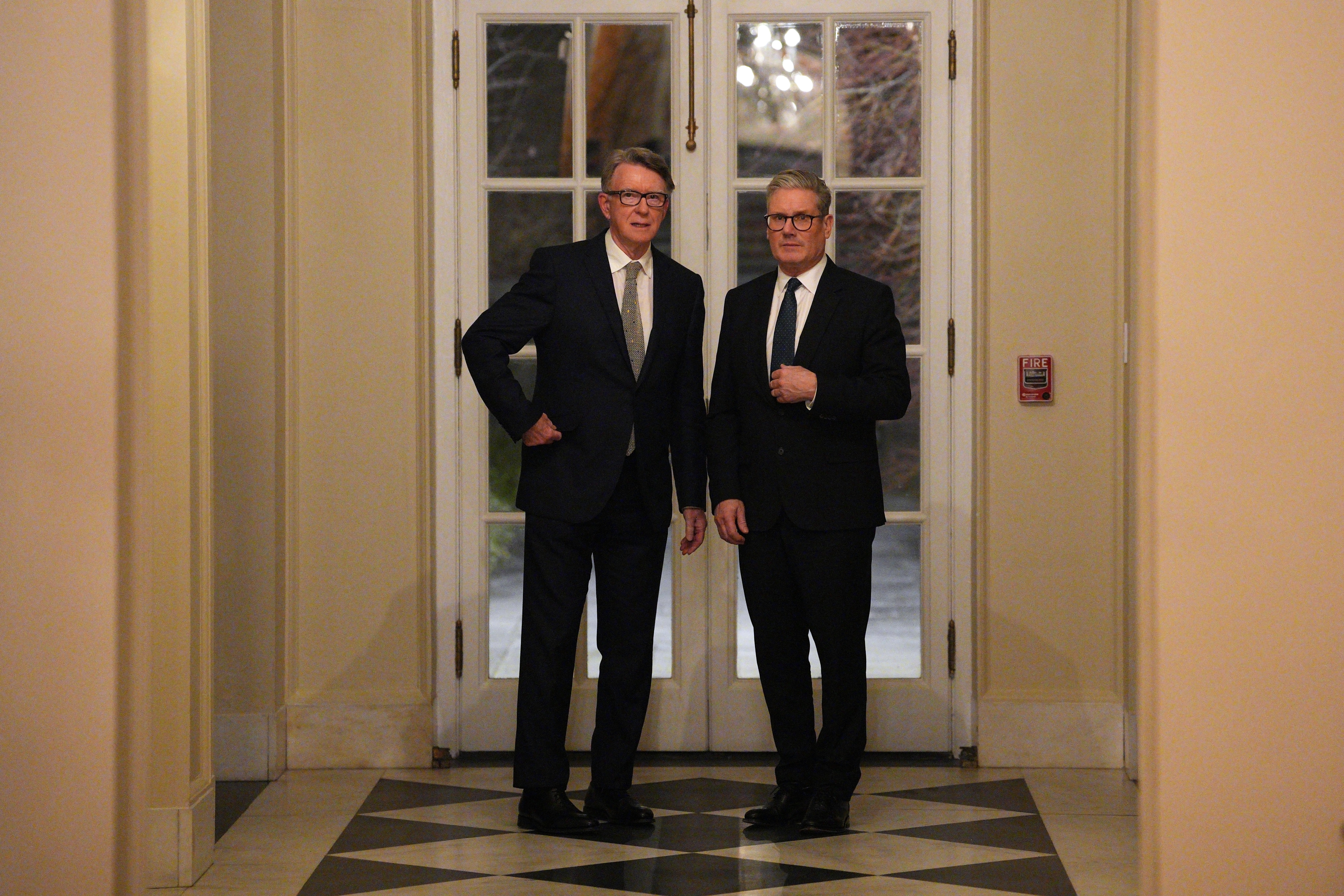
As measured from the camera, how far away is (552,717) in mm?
3375

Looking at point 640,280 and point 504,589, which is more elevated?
point 640,280

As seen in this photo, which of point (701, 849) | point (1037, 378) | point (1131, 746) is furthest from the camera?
point (1037, 378)

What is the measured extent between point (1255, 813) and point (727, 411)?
174cm

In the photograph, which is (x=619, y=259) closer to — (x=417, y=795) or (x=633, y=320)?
(x=633, y=320)

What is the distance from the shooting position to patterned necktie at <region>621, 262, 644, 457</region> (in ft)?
11.1

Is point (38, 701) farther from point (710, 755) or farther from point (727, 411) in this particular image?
point (710, 755)

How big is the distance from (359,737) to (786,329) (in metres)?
1.79

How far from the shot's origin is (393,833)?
336cm

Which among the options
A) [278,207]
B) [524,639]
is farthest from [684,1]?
[524,639]

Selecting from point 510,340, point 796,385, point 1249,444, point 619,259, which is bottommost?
Answer: point 1249,444

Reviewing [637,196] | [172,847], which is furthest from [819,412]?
[172,847]

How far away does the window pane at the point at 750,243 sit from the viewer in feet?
13.4

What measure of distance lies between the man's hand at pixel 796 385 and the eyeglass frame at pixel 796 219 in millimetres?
357

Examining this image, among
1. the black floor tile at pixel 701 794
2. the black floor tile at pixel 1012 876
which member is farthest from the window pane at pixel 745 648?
the black floor tile at pixel 1012 876
